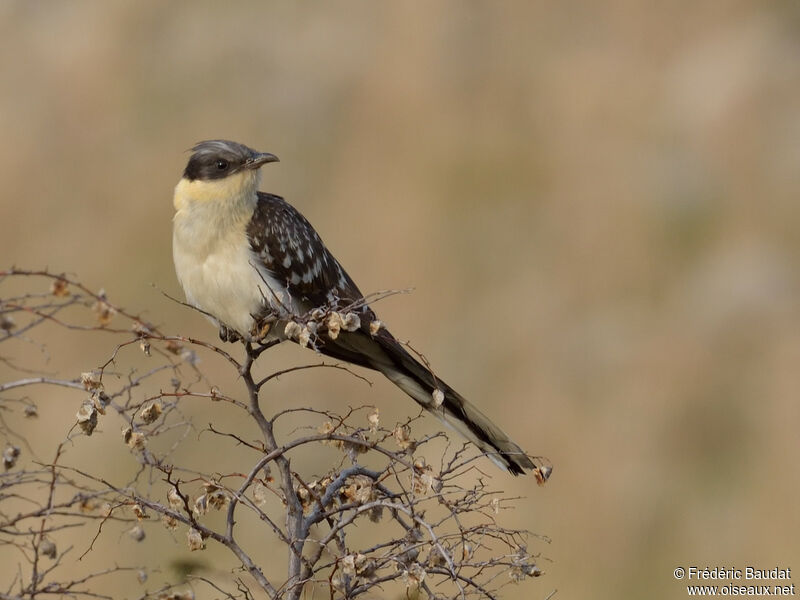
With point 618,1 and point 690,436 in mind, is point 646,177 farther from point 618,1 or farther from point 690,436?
point 690,436

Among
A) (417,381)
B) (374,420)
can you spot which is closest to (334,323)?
(374,420)

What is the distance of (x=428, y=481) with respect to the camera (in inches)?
136

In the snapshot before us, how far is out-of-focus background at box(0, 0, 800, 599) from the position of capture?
14672 millimetres

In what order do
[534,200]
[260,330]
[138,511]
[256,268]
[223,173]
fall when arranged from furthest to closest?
[534,200] < [223,173] < [256,268] < [260,330] < [138,511]

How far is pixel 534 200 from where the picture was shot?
1966 centimetres

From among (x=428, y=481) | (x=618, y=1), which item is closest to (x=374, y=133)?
(x=618, y=1)

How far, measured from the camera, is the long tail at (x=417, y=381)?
17.3 feet

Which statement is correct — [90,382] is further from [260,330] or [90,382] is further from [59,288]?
[260,330]

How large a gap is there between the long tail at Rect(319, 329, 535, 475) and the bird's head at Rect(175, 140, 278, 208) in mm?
781

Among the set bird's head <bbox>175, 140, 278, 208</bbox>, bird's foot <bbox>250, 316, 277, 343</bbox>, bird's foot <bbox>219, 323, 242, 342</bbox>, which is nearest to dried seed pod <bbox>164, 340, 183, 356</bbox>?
bird's foot <bbox>250, 316, 277, 343</bbox>

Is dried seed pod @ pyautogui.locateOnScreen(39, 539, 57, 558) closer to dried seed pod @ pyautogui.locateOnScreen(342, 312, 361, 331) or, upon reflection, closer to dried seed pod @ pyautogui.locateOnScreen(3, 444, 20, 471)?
dried seed pod @ pyautogui.locateOnScreen(3, 444, 20, 471)

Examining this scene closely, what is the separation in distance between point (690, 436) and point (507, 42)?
10.3m

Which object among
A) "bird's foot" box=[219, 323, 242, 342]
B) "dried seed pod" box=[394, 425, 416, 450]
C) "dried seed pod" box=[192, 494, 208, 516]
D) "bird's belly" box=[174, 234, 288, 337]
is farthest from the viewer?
"bird's foot" box=[219, 323, 242, 342]

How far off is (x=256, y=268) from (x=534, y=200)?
47.7ft
